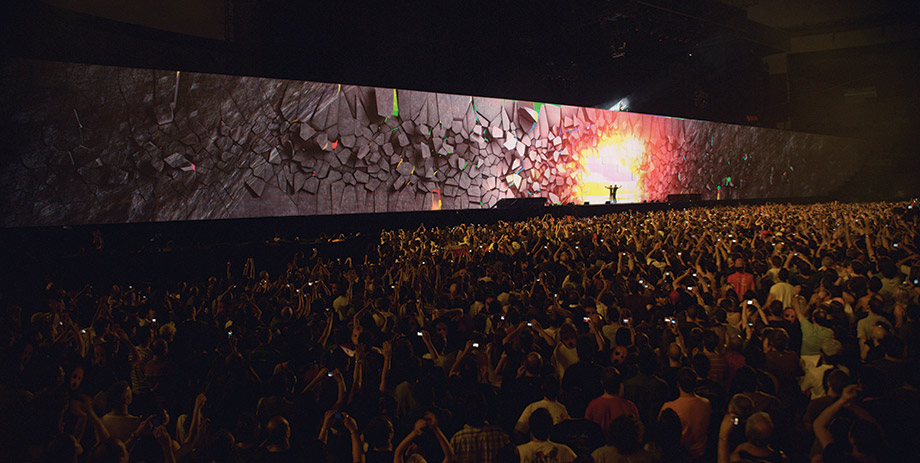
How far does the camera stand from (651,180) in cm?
2205

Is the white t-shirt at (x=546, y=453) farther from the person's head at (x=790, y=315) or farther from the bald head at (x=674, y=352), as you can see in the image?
the person's head at (x=790, y=315)

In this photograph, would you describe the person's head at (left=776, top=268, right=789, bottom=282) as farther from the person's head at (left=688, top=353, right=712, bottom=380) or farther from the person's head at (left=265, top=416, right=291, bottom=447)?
the person's head at (left=265, top=416, right=291, bottom=447)

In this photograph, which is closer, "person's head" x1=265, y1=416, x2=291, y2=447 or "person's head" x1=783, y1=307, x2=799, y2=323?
"person's head" x1=265, y1=416, x2=291, y2=447

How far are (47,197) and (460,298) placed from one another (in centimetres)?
972

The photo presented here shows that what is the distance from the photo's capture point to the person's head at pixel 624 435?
2510 mm

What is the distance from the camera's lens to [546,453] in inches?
101

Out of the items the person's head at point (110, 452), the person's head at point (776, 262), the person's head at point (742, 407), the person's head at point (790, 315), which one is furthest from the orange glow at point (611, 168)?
the person's head at point (110, 452)

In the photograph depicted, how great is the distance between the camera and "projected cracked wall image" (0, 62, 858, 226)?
36.3 ft

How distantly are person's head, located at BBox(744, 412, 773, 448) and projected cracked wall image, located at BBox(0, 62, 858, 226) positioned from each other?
489 inches

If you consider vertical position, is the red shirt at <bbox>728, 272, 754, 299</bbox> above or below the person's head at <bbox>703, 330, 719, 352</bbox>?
above

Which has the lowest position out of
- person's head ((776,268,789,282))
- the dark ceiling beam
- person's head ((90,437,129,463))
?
person's head ((90,437,129,463))

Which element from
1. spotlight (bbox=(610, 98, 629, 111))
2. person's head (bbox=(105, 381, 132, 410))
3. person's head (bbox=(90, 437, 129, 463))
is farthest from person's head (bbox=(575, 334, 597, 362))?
spotlight (bbox=(610, 98, 629, 111))

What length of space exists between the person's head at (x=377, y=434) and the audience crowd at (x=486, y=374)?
11 millimetres

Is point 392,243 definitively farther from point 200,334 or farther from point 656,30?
point 656,30
